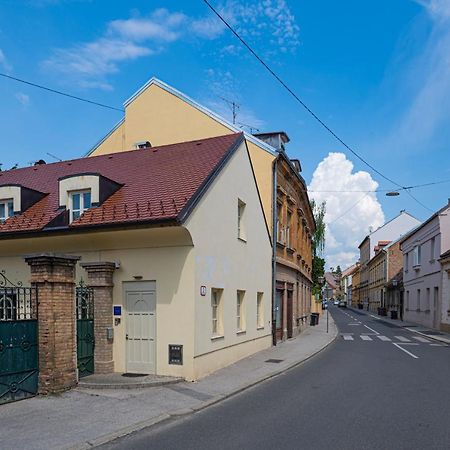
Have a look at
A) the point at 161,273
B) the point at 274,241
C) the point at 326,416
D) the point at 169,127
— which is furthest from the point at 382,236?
the point at 326,416

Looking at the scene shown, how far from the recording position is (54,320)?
9586 mm

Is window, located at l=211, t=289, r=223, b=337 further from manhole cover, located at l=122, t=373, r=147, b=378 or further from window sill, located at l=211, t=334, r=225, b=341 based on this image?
manhole cover, located at l=122, t=373, r=147, b=378

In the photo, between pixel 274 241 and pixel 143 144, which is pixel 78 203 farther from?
pixel 274 241

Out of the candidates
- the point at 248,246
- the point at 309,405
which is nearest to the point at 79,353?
the point at 309,405

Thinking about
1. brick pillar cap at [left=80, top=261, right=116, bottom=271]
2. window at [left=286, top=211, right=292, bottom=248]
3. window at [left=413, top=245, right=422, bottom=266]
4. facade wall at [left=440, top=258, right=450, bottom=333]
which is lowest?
facade wall at [left=440, top=258, right=450, bottom=333]

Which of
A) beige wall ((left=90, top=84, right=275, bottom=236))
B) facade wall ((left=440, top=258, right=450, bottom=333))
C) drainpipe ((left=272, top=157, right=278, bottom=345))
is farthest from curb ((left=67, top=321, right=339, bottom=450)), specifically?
facade wall ((left=440, top=258, right=450, bottom=333))

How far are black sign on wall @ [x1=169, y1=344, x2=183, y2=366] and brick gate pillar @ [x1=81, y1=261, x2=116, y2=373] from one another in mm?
1497

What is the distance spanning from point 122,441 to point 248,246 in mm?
9968

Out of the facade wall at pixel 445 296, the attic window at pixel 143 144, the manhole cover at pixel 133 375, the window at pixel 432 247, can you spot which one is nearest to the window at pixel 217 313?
the manhole cover at pixel 133 375

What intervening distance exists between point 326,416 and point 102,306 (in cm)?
604

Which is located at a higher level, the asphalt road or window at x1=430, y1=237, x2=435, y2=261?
window at x1=430, y1=237, x2=435, y2=261

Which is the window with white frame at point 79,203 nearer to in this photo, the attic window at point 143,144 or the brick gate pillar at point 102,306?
the brick gate pillar at point 102,306

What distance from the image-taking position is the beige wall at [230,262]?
11984 millimetres

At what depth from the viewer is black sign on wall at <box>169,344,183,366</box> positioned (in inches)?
446
